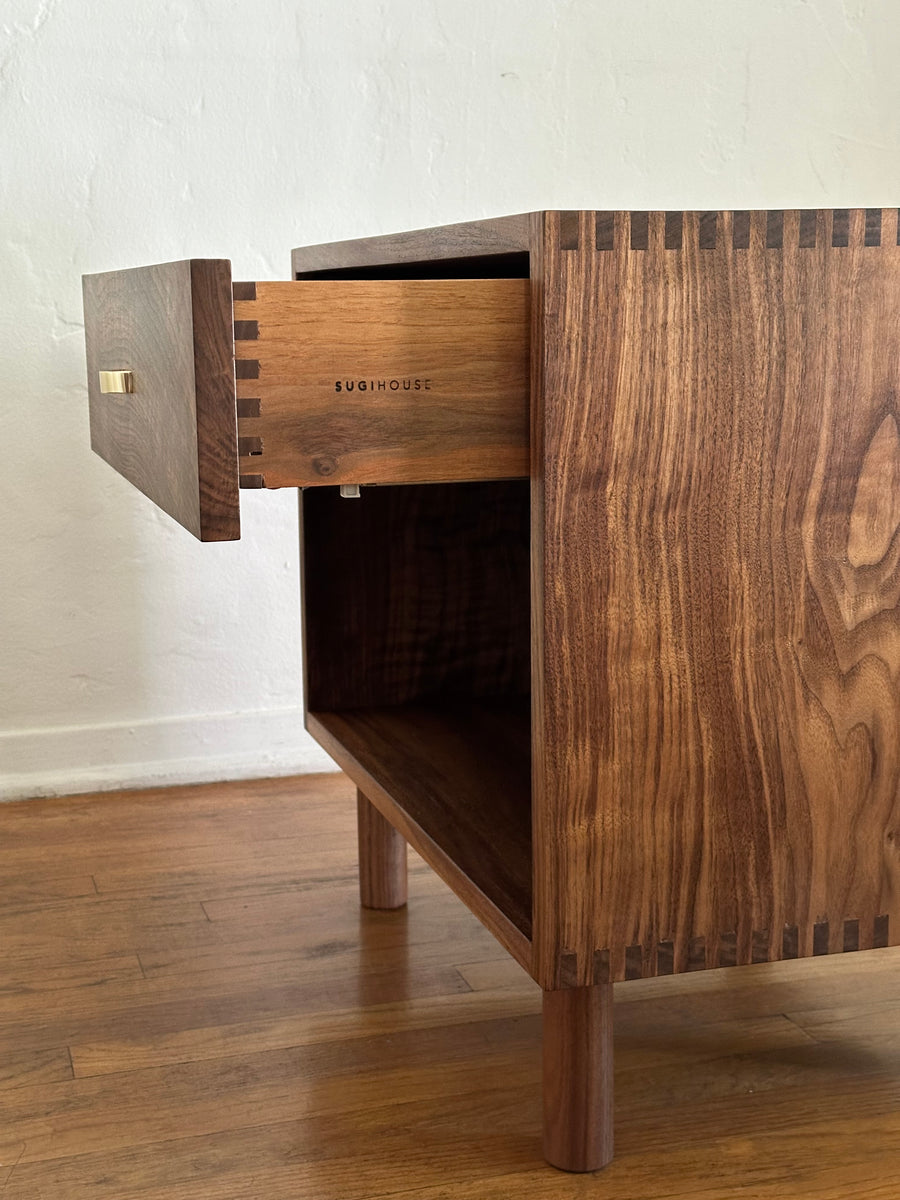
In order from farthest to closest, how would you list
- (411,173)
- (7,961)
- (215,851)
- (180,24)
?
(411,173)
(180,24)
(215,851)
(7,961)

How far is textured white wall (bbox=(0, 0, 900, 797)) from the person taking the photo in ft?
5.91

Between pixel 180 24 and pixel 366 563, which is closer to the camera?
pixel 366 563

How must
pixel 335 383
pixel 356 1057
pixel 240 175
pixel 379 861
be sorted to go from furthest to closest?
pixel 240 175, pixel 379 861, pixel 356 1057, pixel 335 383

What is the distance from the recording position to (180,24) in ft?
5.91

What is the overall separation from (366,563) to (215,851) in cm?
43

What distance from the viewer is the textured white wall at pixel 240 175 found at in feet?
5.91

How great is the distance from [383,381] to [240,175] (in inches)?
44.0

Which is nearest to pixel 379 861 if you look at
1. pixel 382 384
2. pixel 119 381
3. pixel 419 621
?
pixel 419 621

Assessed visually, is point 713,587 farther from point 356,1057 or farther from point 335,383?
point 356,1057

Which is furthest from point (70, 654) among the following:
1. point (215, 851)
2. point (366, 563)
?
point (366, 563)

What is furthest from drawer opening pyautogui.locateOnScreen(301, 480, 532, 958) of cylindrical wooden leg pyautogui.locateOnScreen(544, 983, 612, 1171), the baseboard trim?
the baseboard trim

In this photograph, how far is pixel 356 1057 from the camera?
1152 mm

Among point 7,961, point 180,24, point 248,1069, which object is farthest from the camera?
point 180,24

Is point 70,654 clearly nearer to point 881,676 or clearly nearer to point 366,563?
point 366,563
